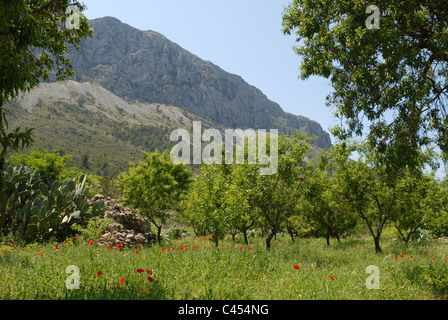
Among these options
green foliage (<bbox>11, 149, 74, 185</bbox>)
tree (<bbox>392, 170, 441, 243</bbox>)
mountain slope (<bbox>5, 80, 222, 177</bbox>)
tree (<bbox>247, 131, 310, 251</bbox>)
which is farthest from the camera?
mountain slope (<bbox>5, 80, 222, 177</bbox>)

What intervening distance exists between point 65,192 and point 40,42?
867 cm

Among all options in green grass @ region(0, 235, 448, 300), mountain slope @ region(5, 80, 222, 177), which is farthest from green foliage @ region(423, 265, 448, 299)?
mountain slope @ region(5, 80, 222, 177)

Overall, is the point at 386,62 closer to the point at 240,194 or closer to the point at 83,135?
the point at 240,194

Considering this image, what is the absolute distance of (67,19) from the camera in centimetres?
811

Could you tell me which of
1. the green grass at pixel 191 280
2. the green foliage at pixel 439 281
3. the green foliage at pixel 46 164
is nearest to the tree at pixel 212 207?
the green grass at pixel 191 280

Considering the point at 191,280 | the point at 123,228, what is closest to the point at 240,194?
the point at 191,280

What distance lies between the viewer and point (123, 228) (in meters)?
16.3

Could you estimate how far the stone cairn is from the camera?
13.2 m

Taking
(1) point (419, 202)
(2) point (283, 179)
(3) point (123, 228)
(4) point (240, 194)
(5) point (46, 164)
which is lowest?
(3) point (123, 228)

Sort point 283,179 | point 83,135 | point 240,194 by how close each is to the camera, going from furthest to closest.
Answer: point 83,135 → point 283,179 → point 240,194

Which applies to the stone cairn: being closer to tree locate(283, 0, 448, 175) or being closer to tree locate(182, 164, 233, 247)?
tree locate(182, 164, 233, 247)

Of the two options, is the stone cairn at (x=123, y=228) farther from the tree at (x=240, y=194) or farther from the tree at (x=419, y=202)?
the tree at (x=419, y=202)
